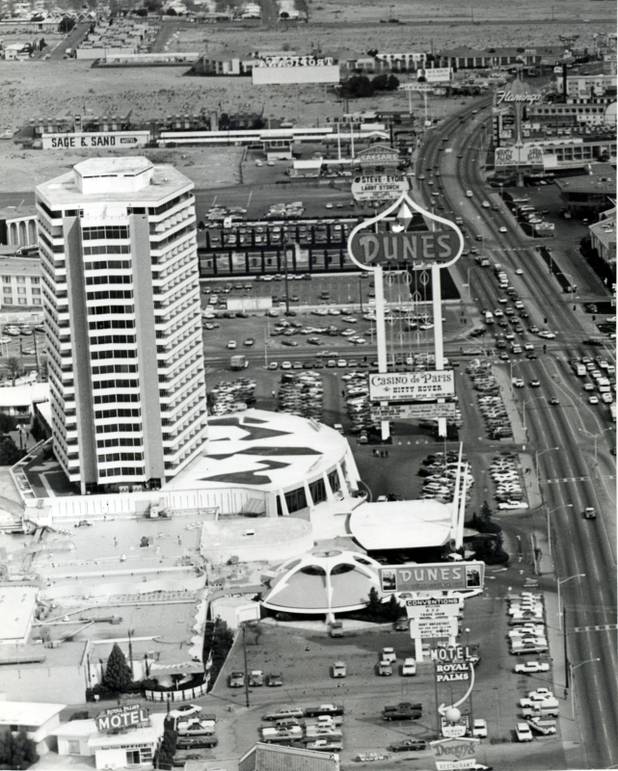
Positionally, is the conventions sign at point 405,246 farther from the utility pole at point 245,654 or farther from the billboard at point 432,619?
the billboard at point 432,619

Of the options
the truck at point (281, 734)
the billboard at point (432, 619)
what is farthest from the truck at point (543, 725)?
the truck at point (281, 734)

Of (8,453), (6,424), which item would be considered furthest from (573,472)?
(6,424)

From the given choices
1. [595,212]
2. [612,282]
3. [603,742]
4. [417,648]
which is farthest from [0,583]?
Result: [595,212]

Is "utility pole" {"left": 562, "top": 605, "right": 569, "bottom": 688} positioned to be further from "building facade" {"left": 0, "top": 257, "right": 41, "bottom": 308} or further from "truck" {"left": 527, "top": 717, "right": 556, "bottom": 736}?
"building facade" {"left": 0, "top": 257, "right": 41, "bottom": 308}

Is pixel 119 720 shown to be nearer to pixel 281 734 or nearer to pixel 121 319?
pixel 281 734

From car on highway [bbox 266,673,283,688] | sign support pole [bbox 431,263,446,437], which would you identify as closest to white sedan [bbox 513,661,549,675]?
car on highway [bbox 266,673,283,688]
